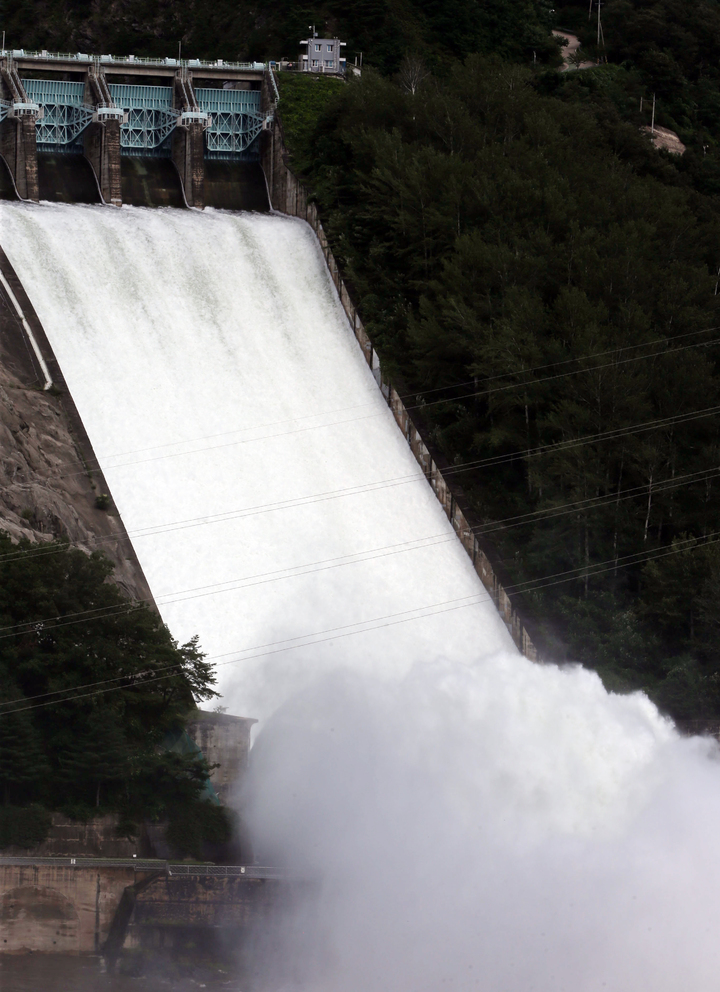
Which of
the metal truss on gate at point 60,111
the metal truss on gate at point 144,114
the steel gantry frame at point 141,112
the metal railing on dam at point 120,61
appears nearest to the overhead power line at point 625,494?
the steel gantry frame at point 141,112

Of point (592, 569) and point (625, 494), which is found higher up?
point (625, 494)

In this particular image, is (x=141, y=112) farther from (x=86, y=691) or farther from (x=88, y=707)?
(x=88, y=707)

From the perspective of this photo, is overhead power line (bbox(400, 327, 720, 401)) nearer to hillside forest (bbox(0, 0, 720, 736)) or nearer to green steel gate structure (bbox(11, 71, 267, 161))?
hillside forest (bbox(0, 0, 720, 736))

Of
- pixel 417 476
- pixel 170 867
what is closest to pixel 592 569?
pixel 417 476

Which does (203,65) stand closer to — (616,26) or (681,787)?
(616,26)

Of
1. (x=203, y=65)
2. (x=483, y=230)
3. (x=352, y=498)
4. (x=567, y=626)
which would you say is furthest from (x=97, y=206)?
(x=567, y=626)

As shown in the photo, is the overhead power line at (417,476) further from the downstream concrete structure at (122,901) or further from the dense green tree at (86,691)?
the downstream concrete structure at (122,901)
